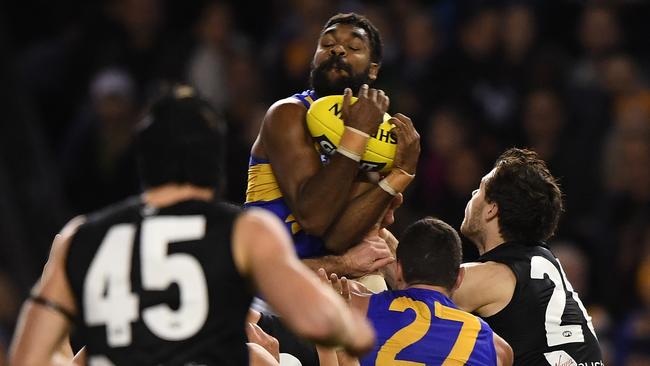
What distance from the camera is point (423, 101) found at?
10266 mm

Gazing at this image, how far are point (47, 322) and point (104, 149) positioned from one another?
6581 millimetres

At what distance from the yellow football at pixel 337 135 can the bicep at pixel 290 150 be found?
53 mm

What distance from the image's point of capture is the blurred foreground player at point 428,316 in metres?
5.13

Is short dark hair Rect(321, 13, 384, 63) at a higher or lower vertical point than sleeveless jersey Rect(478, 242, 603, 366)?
higher

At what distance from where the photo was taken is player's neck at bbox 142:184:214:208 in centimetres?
391

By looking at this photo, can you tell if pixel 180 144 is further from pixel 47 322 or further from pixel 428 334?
pixel 428 334

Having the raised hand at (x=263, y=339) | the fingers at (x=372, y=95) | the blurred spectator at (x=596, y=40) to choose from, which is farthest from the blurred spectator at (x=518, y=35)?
the raised hand at (x=263, y=339)

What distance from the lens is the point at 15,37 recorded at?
39.8 ft

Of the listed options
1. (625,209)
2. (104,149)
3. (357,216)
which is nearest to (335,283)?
(357,216)

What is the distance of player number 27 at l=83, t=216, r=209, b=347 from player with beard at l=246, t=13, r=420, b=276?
61.0 inches

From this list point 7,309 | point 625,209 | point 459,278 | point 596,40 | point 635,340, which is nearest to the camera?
point 459,278

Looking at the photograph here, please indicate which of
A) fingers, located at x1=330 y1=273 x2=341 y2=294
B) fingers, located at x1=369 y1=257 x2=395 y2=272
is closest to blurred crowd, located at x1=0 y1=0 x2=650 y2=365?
fingers, located at x1=369 y1=257 x2=395 y2=272

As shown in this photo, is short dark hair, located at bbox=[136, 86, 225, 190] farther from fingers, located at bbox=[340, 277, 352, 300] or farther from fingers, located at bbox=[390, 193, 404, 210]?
fingers, located at bbox=[390, 193, 404, 210]

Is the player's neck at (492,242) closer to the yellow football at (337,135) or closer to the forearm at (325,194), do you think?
the yellow football at (337,135)
